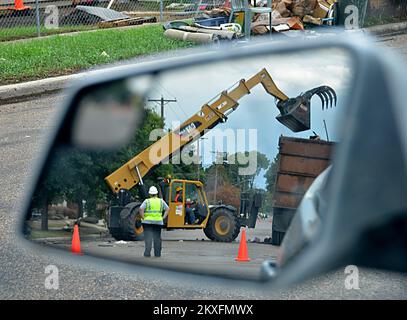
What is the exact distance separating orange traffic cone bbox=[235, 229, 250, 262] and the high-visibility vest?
0.26 meters

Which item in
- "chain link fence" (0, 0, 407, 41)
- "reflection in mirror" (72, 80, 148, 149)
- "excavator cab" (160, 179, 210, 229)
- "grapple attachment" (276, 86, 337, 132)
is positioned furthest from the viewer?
"chain link fence" (0, 0, 407, 41)

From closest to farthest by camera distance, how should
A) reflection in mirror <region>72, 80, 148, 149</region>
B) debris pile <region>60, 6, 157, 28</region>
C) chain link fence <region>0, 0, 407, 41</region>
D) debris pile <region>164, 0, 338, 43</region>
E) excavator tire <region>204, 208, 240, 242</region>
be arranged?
1. excavator tire <region>204, 208, 240, 242</region>
2. reflection in mirror <region>72, 80, 148, 149</region>
3. debris pile <region>164, 0, 338, 43</region>
4. chain link fence <region>0, 0, 407, 41</region>
5. debris pile <region>60, 6, 157, 28</region>

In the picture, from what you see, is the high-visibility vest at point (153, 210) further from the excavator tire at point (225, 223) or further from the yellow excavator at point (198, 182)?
the excavator tire at point (225, 223)

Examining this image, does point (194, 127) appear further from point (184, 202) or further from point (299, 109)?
point (299, 109)

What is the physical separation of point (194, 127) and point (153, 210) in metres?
0.20

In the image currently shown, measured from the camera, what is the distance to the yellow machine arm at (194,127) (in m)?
1.66

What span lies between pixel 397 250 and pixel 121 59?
13040 millimetres

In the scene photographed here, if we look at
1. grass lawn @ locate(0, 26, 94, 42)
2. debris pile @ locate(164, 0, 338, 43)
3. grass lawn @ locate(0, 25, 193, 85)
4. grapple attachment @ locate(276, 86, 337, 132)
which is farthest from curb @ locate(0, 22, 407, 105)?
grapple attachment @ locate(276, 86, 337, 132)

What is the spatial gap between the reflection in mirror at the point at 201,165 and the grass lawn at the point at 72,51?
10842mm

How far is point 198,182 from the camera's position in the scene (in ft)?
6.15

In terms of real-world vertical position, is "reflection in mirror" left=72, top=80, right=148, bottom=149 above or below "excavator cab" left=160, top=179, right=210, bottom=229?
above

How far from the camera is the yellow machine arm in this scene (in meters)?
1.66

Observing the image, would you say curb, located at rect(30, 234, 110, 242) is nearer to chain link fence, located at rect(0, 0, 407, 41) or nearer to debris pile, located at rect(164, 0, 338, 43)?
debris pile, located at rect(164, 0, 338, 43)
